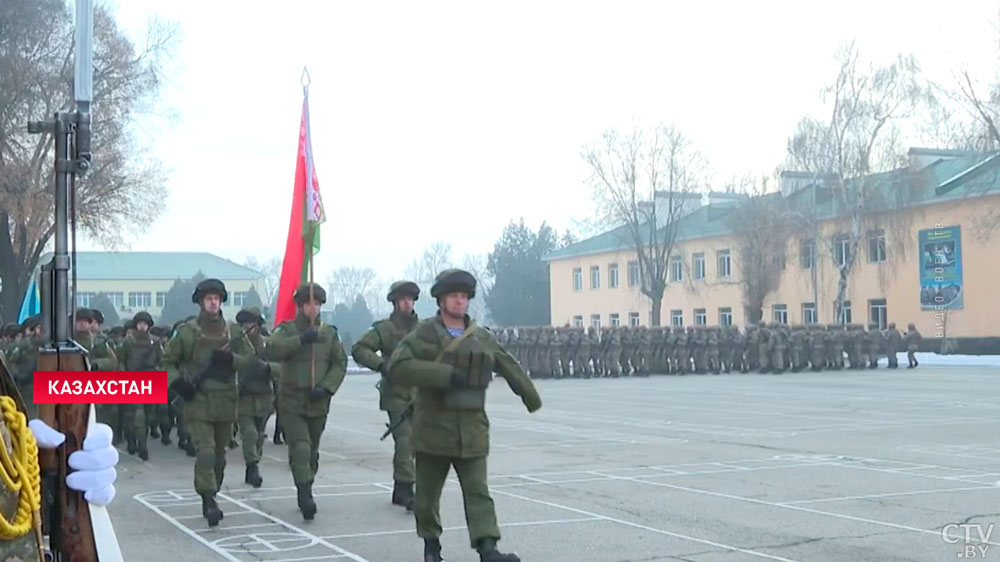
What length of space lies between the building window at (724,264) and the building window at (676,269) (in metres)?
3.27

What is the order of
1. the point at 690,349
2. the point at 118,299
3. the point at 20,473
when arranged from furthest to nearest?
the point at 118,299 < the point at 690,349 < the point at 20,473

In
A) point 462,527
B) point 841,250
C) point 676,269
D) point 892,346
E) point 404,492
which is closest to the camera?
point 462,527

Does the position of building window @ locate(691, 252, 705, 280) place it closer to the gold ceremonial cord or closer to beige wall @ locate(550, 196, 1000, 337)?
beige wall @ locate(550, 196, 1000, 337)

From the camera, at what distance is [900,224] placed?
1996 inches

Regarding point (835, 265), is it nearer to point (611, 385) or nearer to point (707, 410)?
point (611, 385)

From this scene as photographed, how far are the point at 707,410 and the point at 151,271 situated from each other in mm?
56782

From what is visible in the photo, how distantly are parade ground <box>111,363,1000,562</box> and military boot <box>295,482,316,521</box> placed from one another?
11 centimetres

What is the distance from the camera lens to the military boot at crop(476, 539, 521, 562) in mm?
7152

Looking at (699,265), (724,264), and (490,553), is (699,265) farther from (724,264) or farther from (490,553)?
(490,553)

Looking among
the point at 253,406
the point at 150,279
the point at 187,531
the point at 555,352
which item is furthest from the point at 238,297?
the point at 187,531

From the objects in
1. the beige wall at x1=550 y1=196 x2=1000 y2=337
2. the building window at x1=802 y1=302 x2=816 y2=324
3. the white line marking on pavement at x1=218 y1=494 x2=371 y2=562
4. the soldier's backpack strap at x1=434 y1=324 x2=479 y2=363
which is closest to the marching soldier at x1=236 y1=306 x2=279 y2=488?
the white line marking on pavement at x1=218 y1=494 x2=371 y2=562

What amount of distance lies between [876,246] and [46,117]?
36780mm

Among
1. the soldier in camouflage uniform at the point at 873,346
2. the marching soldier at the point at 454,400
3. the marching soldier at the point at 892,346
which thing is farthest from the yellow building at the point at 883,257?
the marching soldier at the point at 454,400

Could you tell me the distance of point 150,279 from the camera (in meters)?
71.3
